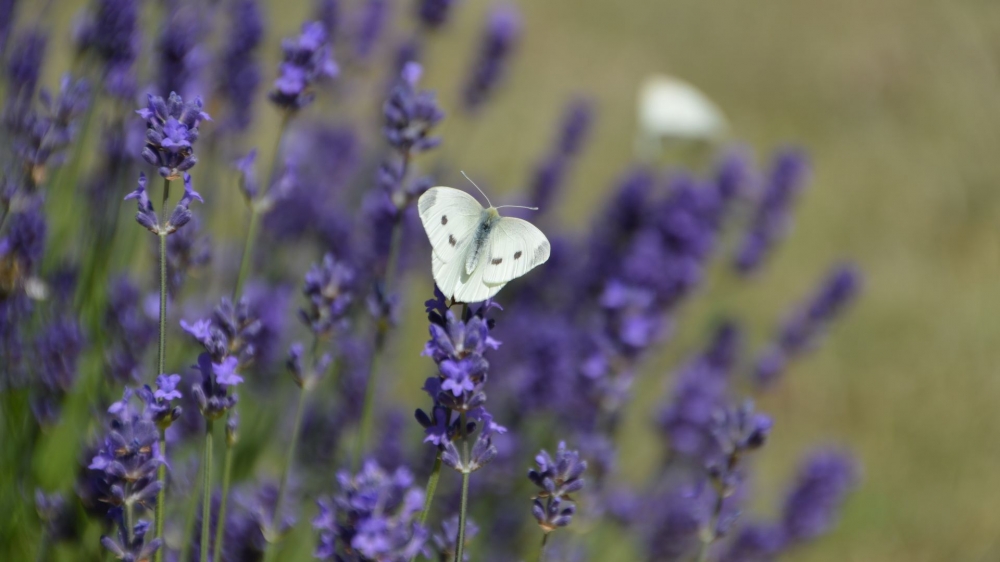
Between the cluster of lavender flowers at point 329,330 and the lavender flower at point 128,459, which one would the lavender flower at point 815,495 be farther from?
the lavender flower at point 128,459

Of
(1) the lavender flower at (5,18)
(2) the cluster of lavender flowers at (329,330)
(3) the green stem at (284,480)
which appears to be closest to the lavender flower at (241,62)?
(2) the cluster of lavender flowers at (329,330)

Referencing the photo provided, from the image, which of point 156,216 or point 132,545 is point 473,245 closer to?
point 156,216

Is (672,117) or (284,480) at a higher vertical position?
(672,117)

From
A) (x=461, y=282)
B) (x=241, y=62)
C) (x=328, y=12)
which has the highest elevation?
(x=328, y=12)

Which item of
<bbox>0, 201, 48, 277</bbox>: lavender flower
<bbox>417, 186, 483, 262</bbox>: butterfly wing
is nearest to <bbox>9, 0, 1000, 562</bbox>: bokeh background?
<bbox>0, 201, 48, 277</bbox>: lavender flower

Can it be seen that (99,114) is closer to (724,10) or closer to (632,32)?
(632,32)

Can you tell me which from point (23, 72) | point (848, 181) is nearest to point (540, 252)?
point (23, 72)
